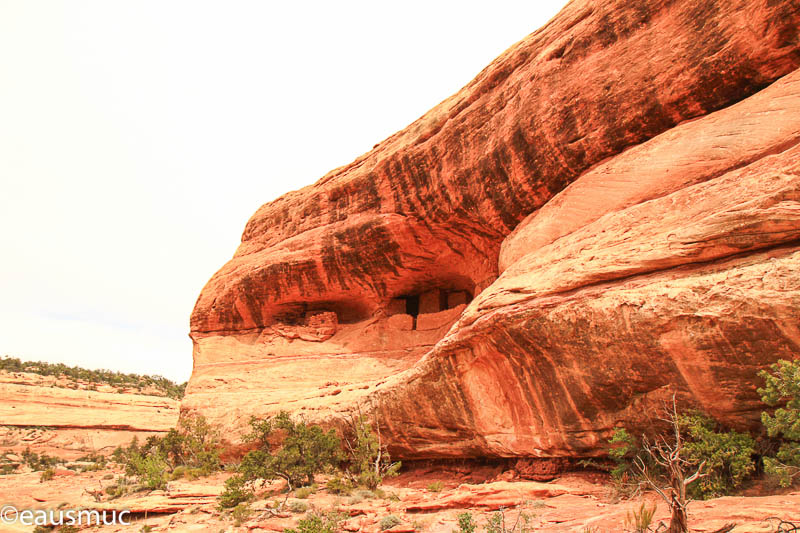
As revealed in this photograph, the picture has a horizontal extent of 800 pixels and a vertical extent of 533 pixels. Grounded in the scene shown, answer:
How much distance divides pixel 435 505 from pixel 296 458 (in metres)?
4.94

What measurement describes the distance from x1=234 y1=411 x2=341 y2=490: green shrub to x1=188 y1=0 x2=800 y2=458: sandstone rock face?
5.03ft

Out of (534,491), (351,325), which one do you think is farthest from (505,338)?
(351,325)

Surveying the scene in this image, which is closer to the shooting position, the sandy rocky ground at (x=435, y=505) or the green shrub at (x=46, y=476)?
the sandy rocky ground at (x=435, y=505)

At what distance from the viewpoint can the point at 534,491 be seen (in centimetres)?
758

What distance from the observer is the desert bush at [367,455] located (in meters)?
10.4

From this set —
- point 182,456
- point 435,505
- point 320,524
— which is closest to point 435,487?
point 435,505

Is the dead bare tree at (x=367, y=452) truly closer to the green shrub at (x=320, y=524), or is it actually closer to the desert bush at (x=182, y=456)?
the green shrub at (x=320, y=524)

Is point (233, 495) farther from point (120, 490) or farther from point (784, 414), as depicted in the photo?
point (784, 414)

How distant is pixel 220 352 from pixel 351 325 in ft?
18.3

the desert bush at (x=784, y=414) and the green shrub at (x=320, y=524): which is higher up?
the desert bush at (x=784, y=414)

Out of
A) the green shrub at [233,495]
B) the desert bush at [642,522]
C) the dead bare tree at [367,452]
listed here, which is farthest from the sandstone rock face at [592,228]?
the green shrub at [233,495]
